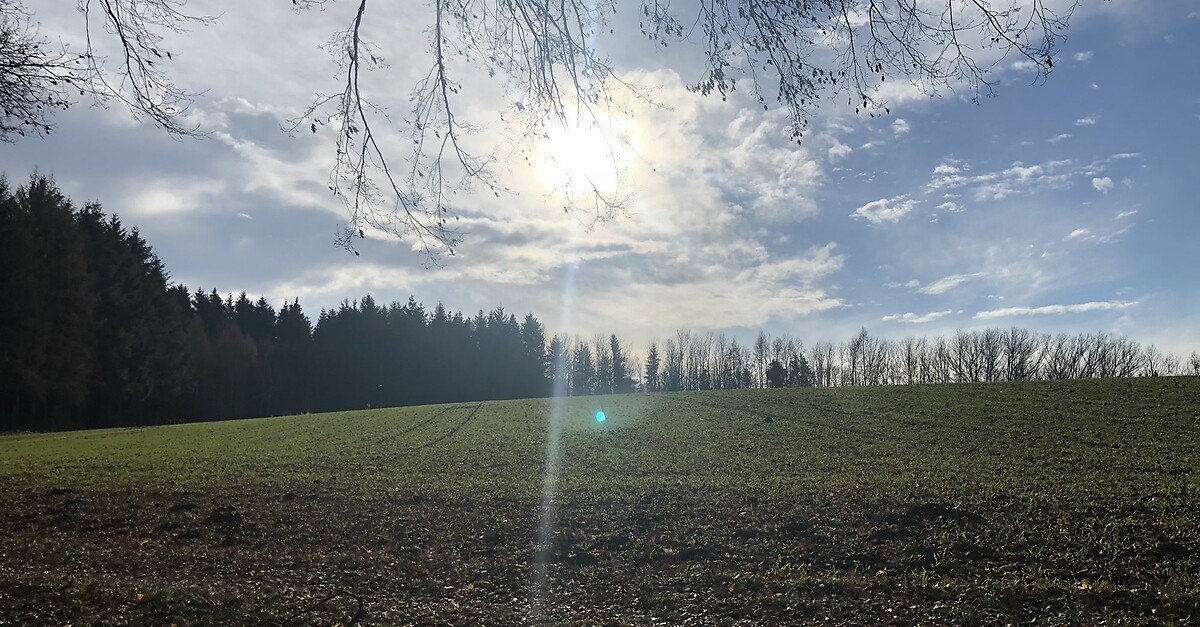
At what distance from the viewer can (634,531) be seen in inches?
477

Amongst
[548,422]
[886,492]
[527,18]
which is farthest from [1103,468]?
[548,422]

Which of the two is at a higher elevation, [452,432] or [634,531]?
[452,432]

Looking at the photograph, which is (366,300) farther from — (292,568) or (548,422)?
(292,568)

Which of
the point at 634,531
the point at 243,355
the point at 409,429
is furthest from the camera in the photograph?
the point at 243,355

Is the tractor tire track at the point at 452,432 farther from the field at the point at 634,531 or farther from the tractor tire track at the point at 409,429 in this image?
the field at the point at 634,531

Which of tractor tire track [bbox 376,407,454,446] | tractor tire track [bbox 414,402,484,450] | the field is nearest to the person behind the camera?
the field

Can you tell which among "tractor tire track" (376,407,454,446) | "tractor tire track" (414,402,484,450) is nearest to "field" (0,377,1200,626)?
"tractor tire track" (414,402,484,450)

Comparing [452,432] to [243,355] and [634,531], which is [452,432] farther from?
[243,355]

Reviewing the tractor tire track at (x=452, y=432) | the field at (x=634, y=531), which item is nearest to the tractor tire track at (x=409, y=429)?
the tractor tire track at (x=452, y=432)

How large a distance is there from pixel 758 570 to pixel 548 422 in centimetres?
2402

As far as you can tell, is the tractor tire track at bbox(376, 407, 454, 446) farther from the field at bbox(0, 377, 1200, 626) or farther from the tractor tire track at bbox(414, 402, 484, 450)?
the field at bbox(0, 377, 1200, 626)

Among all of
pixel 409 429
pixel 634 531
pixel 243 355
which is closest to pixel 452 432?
pixel 409 429

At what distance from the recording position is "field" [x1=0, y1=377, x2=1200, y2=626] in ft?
27.1

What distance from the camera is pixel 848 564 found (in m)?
9.95
